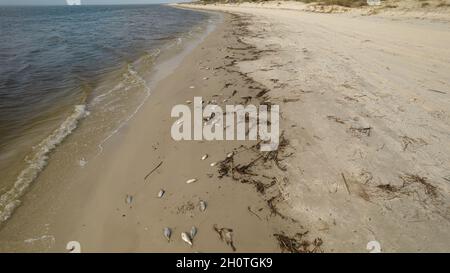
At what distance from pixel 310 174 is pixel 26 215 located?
15.2 ft

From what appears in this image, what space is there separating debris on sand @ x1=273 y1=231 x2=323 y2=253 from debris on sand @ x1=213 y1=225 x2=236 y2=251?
61 centimetres

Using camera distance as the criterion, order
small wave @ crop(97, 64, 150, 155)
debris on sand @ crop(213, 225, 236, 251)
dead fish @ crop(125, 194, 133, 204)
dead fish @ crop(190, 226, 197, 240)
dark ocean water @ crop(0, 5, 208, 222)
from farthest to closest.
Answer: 1. small wave @ crop(97, 64, 150, 155)
2. dark ocean water @ crop(0, 5, 208, 222)
3. dead fish @ crop(125, 194, 133, 204)
4. dead fish @ crop(190, 226, 197, 240)
5. debris on sand @ crop(213, 225, 236, 251)

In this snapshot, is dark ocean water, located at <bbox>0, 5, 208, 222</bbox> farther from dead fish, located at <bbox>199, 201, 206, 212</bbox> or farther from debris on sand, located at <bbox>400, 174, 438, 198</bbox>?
debris on sand, located at <bbox>400, 174, 438, 198</bbox>

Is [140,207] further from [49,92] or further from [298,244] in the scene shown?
[49,92]

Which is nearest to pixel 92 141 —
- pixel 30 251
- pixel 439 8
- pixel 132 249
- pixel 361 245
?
pixel 30 251

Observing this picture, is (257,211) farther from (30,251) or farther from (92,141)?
(92,141)

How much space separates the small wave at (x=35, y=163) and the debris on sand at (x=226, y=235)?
11.2 feet

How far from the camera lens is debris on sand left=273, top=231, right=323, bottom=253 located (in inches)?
134

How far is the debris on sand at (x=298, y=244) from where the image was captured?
11.2ft

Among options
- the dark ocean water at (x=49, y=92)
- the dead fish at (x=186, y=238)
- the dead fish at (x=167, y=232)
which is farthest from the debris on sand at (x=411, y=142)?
the dark ocean water at (x=49, y=92)

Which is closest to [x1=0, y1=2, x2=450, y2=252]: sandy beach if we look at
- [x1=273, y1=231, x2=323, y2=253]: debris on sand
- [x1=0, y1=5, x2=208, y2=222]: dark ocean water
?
[x1=273, y1=231, x2=323, y2=253]: debris on sand

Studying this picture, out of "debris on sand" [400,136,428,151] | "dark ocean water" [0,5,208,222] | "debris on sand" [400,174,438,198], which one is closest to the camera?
"debris on sand" [400,174,438,198]

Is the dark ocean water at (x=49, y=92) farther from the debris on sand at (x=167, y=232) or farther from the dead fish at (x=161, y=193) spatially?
the debris on sand at (x=167, y=232)
